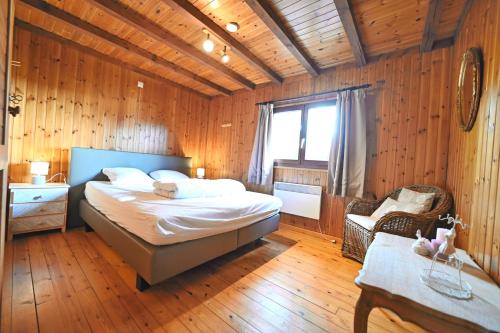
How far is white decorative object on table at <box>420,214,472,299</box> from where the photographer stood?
34.1 inches

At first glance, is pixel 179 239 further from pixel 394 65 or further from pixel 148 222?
pixel 394 65

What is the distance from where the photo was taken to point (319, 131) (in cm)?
327

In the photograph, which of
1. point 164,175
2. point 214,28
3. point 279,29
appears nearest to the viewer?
point 279,29

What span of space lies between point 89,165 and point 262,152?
2.65 meters

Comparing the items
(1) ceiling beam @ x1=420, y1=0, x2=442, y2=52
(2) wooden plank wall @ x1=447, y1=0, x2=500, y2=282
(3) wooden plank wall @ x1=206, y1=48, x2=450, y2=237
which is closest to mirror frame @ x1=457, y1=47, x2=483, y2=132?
(2) wooden plank wall @ x1=447, y1=0, x2=500, y2=282

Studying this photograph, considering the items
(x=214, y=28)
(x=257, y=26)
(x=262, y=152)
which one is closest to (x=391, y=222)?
(x=262, y=152)

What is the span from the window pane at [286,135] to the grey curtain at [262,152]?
0.14 m

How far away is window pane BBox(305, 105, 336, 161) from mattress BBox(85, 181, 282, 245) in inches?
51.0

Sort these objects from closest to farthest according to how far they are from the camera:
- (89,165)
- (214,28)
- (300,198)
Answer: (214,28) < (89,165) < (300,198)

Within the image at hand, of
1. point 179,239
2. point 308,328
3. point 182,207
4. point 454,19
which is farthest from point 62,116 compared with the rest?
point 454,19

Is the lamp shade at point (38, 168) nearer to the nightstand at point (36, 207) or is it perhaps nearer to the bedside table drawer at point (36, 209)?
the nightstand at point (36, 207)

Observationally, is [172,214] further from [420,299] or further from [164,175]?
[164,175]

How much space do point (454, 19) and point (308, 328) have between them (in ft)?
10.1

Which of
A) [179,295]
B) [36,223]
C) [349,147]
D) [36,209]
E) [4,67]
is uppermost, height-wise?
[4,67]
